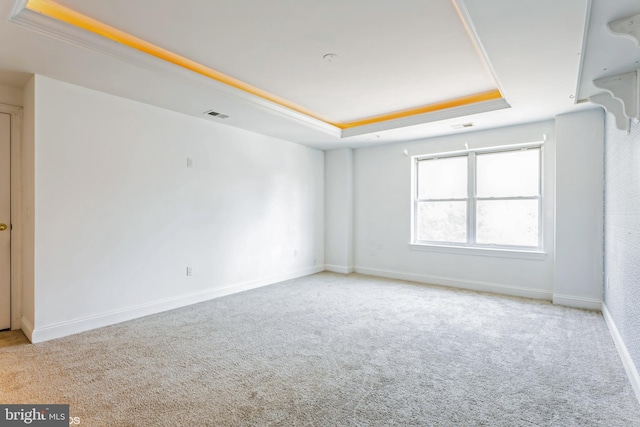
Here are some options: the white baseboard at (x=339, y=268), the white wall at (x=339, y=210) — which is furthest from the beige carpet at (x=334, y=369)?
the white wall at (x=339, y=210)

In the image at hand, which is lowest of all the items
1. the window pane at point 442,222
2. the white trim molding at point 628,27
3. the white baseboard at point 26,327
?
the white baseboard at point 26,327

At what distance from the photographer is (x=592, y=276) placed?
3842 mm

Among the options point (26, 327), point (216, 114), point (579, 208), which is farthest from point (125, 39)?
point (579, 208)

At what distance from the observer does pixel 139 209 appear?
3.65m

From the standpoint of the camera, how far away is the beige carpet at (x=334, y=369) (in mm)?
1900

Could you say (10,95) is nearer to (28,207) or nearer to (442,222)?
(28,207)

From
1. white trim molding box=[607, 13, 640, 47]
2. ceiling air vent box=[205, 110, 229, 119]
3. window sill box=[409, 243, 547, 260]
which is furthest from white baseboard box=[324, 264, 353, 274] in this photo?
white trim molding box=[607, 13, 640, 47]

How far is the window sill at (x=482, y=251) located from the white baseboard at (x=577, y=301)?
1.77 ft

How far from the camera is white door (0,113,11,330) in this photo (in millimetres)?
3232

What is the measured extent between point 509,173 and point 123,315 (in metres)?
5.28

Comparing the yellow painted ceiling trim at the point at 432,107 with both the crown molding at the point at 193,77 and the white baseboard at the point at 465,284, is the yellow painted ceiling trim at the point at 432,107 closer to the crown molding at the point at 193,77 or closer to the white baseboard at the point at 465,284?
the crown molding at the point at 193,77

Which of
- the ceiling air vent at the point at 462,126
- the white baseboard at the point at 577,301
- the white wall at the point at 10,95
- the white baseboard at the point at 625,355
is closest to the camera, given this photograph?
the white baseboard at the point at 625,355

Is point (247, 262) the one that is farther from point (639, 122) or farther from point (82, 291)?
point (639, 122)

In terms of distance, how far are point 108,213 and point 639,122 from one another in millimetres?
4678
